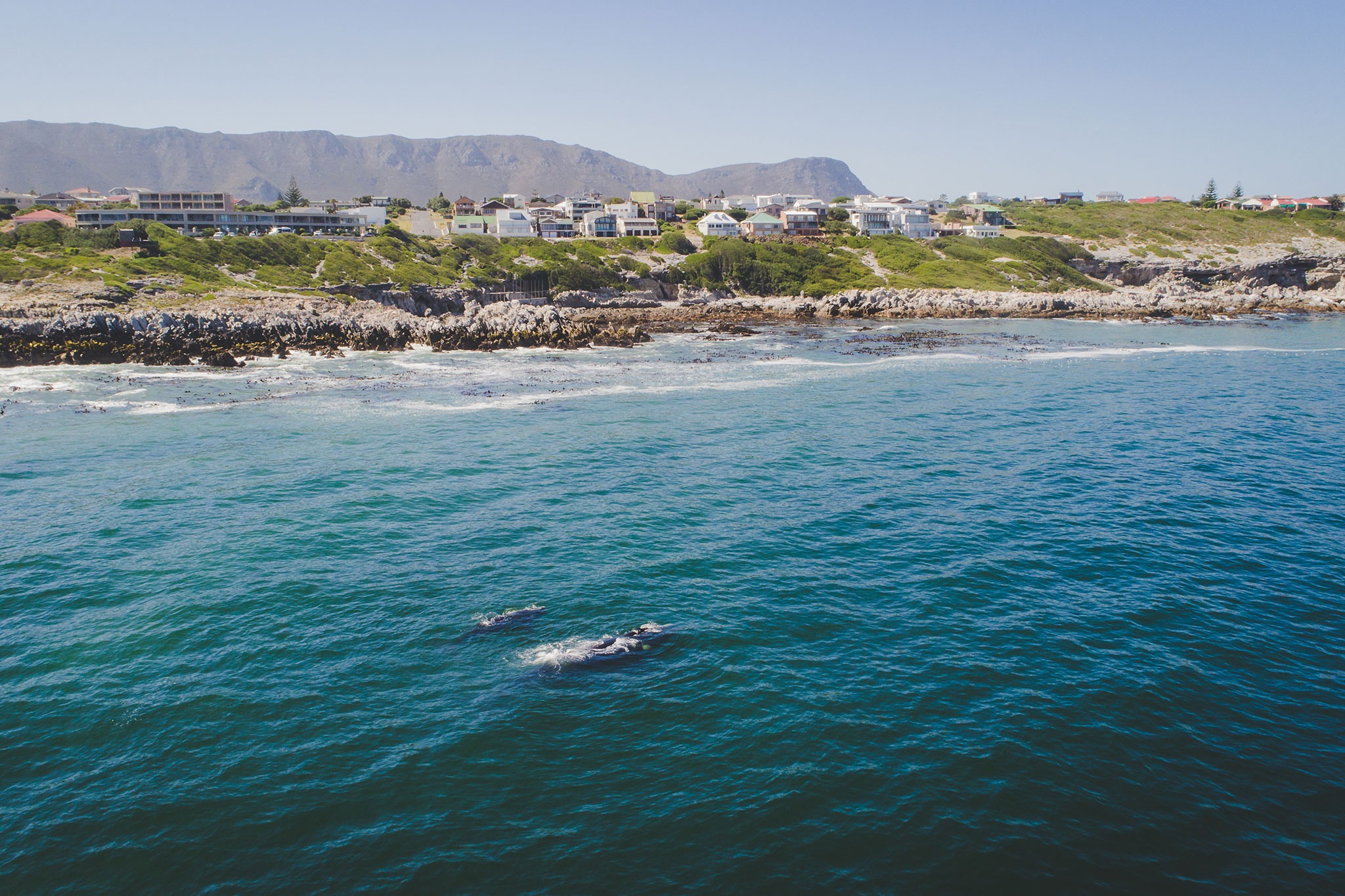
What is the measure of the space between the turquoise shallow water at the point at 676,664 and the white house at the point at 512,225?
114m

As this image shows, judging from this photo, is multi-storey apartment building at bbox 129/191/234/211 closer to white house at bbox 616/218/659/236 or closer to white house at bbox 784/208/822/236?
white house at bbox 616/218/659/236

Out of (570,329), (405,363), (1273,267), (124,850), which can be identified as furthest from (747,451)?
(1273,267)

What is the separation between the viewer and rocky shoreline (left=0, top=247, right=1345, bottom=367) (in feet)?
212

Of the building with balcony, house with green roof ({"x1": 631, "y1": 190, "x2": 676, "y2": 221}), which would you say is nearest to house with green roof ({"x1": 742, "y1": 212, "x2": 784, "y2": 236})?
→ house with green roof ({"x1": 631, "y1": 190, "x2": 676, "y2": 221})

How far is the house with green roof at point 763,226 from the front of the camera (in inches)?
6156

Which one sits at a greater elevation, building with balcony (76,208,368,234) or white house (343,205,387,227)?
white house (343,205,387,227)

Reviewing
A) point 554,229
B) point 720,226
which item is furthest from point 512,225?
point 720,226

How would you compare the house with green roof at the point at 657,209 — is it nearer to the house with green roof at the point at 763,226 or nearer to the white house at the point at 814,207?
the house with green roof at the point at 763,226

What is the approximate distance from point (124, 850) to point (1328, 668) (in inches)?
1027

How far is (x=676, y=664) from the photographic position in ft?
59.5

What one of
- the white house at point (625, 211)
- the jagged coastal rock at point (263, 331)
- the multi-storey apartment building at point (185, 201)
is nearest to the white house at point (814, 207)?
the white house at point (625, 211)

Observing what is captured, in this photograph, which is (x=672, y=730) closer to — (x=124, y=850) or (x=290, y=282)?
(x=124, y=850)

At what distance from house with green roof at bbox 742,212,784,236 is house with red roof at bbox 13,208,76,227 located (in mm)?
119275

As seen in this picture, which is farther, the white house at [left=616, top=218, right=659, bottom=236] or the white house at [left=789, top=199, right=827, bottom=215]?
the white house at [left=789, top=199, right=827, bottom=215]
